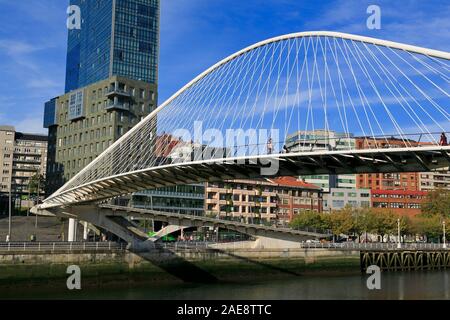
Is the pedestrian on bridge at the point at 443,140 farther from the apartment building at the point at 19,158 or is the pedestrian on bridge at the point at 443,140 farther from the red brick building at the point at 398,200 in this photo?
the apartment building at the point at 19,158

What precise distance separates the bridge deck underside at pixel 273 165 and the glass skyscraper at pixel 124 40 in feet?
254

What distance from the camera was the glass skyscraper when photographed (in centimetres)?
12306

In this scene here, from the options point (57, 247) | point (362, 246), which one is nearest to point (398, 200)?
point (362, 246)

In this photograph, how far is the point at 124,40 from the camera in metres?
124

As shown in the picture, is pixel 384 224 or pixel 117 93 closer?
pixel 117 93

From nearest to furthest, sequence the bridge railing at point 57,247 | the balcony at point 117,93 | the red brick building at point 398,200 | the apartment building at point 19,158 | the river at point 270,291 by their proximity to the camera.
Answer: the river at point 270,291 → the bridge railing at point 57,247 → the balcony at point 117,93 → the red brick building at point 398,200 → the apartment building at point 19,158

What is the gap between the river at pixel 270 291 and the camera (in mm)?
41062

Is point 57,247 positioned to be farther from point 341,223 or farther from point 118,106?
point 341,223

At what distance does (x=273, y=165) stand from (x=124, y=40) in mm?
94064

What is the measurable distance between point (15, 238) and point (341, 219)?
5230 cm

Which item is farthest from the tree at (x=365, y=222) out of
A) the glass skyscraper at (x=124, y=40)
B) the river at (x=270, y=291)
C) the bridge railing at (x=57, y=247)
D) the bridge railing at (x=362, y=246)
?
the glass skyscraper at (x=124, y=40)

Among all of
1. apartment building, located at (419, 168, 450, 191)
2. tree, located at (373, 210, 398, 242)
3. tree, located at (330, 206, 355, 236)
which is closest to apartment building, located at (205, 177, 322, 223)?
tree, located at (330, 206, 355, 236)

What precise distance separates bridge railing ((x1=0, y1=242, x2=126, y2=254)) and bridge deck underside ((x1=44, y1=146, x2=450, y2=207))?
3988 millimetres
